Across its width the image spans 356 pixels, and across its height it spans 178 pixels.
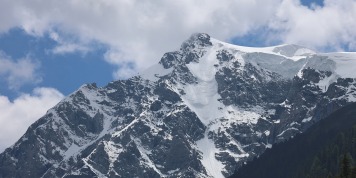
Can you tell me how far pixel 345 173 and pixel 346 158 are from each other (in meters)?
3.36

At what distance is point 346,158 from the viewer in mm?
197375

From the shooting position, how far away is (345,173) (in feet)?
647
